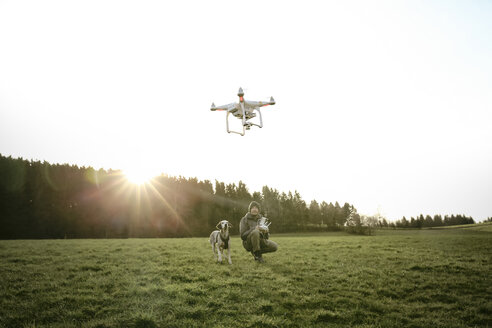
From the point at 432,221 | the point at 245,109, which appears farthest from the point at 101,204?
the point at 432,221

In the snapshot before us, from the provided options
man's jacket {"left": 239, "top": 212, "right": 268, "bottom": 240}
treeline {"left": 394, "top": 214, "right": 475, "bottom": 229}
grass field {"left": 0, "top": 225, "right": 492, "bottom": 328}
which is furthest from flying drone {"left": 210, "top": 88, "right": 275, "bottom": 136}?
treeline {"left": 394, "top": 214, "right": 475, "bottom": 229}

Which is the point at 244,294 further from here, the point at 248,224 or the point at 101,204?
the point at 101,204

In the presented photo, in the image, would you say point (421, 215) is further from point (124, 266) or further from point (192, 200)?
point (124, 266)

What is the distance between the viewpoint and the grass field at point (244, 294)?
221 inches

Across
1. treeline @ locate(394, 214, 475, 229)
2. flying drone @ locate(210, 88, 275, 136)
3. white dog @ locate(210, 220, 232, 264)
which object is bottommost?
treeline @ locate(394, 214, 475, 229)

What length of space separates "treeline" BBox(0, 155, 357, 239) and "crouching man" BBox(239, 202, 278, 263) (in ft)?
149

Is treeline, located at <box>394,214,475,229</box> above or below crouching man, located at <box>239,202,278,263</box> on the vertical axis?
below

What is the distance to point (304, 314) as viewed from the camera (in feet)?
19.4

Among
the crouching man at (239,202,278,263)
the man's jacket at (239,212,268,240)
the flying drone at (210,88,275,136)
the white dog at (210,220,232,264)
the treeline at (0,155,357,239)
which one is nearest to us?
the flying drone at (210,88,275,136)

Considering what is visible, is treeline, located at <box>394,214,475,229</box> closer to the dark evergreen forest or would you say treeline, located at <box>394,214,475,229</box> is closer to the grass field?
the dark evergreen forest

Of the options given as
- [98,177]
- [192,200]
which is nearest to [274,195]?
[192,200]

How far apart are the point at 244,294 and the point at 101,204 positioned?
4997cm

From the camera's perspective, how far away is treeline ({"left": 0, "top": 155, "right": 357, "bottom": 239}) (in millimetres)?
42156

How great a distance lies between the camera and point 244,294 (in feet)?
23.0
